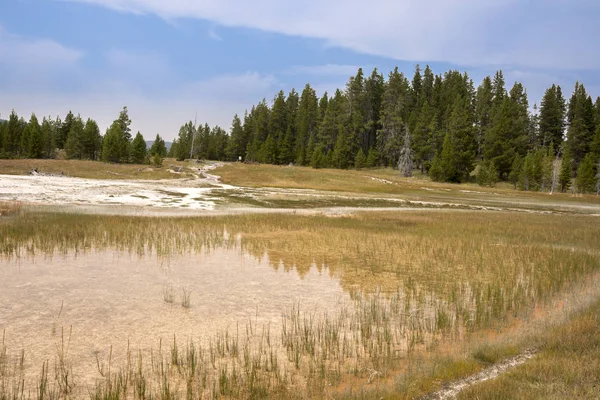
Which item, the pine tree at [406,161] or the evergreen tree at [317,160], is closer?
the pine tree at [406,161]

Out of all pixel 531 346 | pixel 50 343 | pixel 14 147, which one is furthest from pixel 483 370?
pixel 14 147

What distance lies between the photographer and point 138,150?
308 ft

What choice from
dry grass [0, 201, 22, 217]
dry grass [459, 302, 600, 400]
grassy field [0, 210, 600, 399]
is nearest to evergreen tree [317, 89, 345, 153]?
dry grass [0, 201, 22, 217]

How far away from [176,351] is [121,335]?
159 cm

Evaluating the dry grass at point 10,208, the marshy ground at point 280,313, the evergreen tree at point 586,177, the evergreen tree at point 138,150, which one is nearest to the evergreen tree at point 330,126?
the evergreen tree at point 138,150

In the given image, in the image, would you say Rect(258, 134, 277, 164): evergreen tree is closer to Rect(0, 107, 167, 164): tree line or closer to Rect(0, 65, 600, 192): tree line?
Rect(0, 65, 600, 192): tree line

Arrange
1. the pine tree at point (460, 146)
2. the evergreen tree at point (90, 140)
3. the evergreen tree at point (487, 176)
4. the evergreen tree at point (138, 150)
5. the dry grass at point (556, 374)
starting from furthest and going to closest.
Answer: the evergreen tree at point (90, 140)
the evergreen tree at point (138, 150)
the pine tree at point (460, 146)
the evergreen tree at point (487, 176)
the dry grass at point (556, 374)

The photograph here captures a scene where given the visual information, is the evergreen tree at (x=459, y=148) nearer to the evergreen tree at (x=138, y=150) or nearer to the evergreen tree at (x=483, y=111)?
the evergreen tree at (x=483, y=111)

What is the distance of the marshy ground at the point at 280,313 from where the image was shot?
5.66 meters

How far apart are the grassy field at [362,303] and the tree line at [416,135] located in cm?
6743

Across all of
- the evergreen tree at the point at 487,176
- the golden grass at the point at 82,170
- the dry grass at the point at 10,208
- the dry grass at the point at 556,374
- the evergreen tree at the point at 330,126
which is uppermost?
the evergreen tree at the point at 330,126

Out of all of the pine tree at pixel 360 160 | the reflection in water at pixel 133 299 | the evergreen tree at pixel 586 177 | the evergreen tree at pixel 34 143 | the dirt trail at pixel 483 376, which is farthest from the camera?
the pine tree at pixel 360 160

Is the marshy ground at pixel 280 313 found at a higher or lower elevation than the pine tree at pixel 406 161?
lower

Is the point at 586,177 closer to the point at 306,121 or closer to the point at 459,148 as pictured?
the point at 459,148
